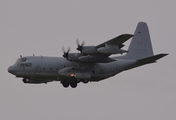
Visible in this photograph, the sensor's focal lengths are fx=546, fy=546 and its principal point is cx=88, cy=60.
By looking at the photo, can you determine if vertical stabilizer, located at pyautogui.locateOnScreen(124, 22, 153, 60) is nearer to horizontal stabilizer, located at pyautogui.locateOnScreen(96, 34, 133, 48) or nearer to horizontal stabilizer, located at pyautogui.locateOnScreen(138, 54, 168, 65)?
horizontal stabilizer, located at pyautogui.locateOnScreen(138, 54, 168, 65)

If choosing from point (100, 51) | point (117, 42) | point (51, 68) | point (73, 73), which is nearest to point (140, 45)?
point (117, 42)

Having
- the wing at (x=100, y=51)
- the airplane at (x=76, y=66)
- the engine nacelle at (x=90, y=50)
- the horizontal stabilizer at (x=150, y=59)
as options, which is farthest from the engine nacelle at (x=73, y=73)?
the horizontal stabilizer at (x=150, y=59)

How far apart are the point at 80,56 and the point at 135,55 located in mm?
5382

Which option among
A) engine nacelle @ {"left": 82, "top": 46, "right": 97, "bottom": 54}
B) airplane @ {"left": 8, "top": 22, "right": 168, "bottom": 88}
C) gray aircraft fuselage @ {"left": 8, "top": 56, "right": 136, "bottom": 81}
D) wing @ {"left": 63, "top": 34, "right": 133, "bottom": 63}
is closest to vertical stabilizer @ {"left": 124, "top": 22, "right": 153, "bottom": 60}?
airplane @ {"left": 8, "top": 22, "right": 168, "bottom": 88}

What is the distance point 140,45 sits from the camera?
42.5 metres

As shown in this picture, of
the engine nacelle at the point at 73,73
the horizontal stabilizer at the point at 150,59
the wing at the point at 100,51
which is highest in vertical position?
the wing at the point at 100,51

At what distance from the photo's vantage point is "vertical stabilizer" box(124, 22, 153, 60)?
1657 inches

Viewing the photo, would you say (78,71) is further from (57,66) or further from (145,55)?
(145,55)

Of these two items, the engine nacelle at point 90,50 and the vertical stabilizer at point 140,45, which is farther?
the vertical stabilizer at point 140,45

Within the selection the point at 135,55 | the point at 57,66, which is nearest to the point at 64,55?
the point at 57,66

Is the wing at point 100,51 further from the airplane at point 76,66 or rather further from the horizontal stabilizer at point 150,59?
the horizontal stabilizer at point 150,59

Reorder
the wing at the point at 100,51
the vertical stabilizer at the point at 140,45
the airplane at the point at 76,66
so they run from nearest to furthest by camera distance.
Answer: the wing at the point at 100,51, the airplane at the point at 76,66, the vertical stabilizer at the point at 140,45

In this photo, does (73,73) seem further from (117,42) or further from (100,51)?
(117,42)

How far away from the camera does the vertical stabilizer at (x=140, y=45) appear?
138ft
